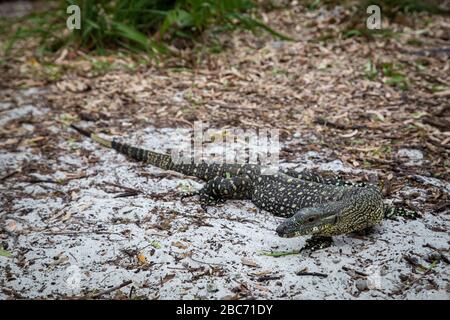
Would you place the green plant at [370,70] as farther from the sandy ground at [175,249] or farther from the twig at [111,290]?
the twig at [111,290]

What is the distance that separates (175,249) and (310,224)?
129 centimetres

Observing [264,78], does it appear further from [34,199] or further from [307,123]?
[34,199]

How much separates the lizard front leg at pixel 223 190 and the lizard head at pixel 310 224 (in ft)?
4.18

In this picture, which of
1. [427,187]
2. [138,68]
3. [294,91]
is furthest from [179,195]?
[138,68]

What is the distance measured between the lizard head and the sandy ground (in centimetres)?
22

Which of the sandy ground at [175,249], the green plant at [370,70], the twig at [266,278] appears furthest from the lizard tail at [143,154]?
the green plant at [370,70]

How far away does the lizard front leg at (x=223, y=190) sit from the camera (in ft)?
19.1

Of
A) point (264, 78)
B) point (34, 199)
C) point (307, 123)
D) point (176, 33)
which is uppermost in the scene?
point (176, 33)

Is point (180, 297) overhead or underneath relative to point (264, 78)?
underneath

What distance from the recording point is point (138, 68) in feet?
30.7

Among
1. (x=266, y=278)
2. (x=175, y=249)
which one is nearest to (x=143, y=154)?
(x=175, y=249)

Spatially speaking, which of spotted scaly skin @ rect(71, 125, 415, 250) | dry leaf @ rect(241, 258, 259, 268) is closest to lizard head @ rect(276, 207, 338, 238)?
spotted scaly skin @ rect(71, 125, 415, 250)

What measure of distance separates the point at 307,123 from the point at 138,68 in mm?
3536

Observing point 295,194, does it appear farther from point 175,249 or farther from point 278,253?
point 175,249
